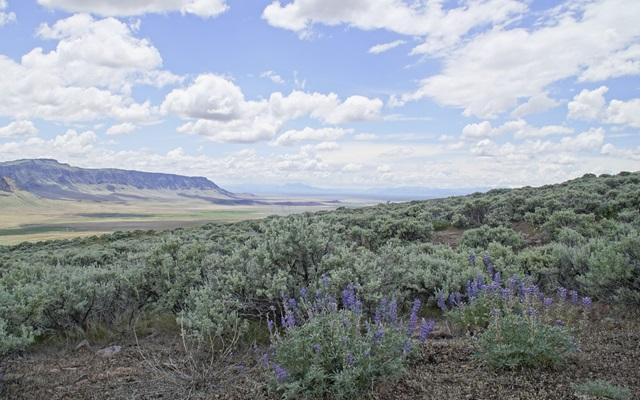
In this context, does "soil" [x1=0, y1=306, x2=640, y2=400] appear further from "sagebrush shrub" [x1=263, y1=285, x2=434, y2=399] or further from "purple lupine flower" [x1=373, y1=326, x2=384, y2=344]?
"purple lupine flower" [x1=373, y1=326, x2=384, y2=344]

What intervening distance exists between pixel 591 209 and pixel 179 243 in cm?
1245

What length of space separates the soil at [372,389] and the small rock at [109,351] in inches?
1.2

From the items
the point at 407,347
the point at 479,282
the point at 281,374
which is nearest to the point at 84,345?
the point at 281,374

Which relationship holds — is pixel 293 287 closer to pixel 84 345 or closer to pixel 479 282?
pixel 479 282

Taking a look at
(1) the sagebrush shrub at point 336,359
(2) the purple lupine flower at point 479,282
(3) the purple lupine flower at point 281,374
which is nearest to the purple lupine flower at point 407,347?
(1) the sagebrush shrub at point 336,359

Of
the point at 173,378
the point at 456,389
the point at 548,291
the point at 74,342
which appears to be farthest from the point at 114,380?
the point at 548,291

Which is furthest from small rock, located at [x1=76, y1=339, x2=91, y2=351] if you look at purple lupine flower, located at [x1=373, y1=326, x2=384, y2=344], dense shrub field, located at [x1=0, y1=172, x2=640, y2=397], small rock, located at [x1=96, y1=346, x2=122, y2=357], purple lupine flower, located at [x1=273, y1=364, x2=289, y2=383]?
purple lupine flower, located at [x1=373, y1=326, x2=384, y2=344]

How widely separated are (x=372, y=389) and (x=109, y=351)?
3.43m

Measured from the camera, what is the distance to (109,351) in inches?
200

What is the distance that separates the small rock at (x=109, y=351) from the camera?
5.01 meters

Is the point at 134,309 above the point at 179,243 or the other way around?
the other way around

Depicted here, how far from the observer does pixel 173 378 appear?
3898 millimetres

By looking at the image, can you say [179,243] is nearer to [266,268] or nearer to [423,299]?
[266,268]

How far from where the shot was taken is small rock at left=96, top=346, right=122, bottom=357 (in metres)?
5.01
